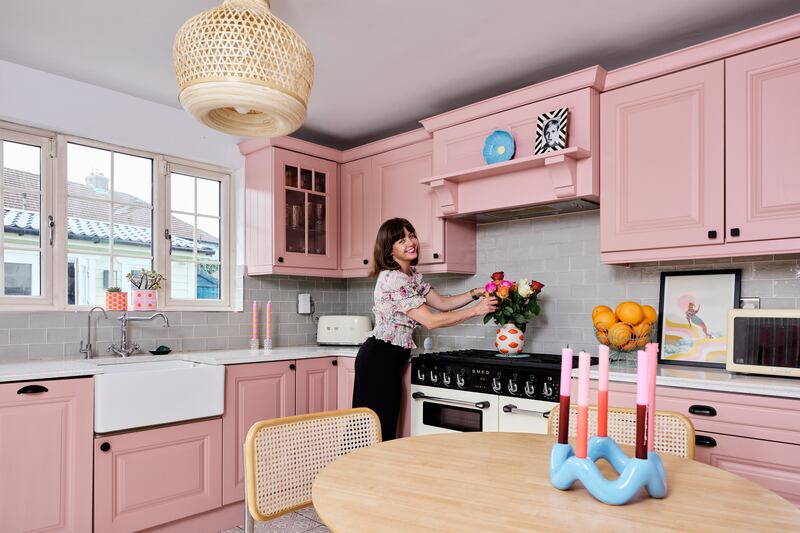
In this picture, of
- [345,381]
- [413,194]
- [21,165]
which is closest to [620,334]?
[413,194]

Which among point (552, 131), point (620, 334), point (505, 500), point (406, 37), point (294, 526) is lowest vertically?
point (294, 526)

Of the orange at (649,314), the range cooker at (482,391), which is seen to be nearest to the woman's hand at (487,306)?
the range cooker at (482,391)

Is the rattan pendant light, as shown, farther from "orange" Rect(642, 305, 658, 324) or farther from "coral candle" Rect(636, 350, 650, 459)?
"orange" Rect(642, 305, 658, 324)

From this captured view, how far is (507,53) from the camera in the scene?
9.64 ft

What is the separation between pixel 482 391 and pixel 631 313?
0.83m

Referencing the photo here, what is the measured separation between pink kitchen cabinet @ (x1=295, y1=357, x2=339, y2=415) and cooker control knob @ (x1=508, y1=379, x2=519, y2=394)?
4.15 feet

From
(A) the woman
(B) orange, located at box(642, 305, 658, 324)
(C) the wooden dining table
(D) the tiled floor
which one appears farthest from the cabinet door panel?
(C) the wooden dining table

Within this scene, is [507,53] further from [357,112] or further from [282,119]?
[282,119]

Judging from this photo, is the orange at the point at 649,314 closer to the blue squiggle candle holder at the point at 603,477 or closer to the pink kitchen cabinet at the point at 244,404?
the blue squiggle candle holder at the point at 603,477

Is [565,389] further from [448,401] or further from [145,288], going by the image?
[145,288]

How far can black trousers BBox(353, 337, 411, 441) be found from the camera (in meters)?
3.14

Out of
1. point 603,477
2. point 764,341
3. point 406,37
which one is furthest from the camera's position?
point 406,37

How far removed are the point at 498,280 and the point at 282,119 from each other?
183 centimetres

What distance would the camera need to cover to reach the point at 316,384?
3.59 m
